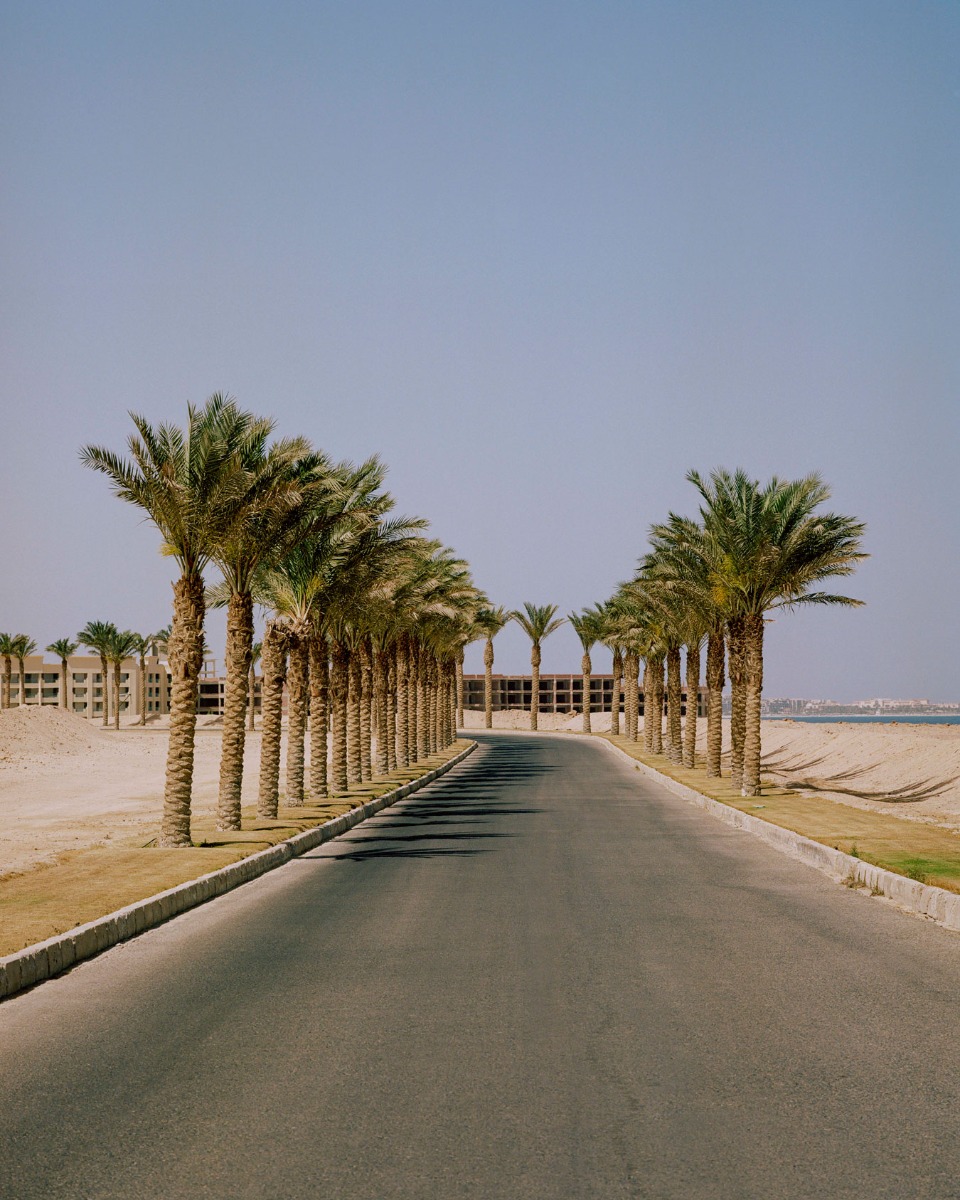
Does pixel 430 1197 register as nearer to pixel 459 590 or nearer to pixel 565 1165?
pixel 565 1165

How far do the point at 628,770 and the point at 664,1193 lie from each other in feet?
149

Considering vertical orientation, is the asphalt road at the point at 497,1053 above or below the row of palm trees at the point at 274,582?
below

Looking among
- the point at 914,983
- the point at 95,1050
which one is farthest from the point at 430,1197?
the point at 914,983

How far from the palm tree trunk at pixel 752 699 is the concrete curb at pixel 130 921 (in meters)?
13.8

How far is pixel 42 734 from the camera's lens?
72250 millimetres

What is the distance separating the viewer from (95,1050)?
7832mm

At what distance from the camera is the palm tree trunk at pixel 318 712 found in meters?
33.8

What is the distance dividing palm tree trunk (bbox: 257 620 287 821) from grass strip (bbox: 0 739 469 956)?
0.47m

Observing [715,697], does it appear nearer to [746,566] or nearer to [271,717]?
[746,566]

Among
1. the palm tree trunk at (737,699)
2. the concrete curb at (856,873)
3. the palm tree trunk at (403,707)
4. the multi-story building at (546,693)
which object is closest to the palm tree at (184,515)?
the concrete curb at (856,873)

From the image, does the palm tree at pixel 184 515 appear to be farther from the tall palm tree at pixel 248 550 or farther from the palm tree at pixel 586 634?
the palm tree at pixel 586 634

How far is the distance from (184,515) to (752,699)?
58.6ft

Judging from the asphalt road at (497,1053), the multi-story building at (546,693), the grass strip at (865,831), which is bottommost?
the multi-story building at (546,693)

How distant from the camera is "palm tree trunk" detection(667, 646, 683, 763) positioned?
5303 centimetres
